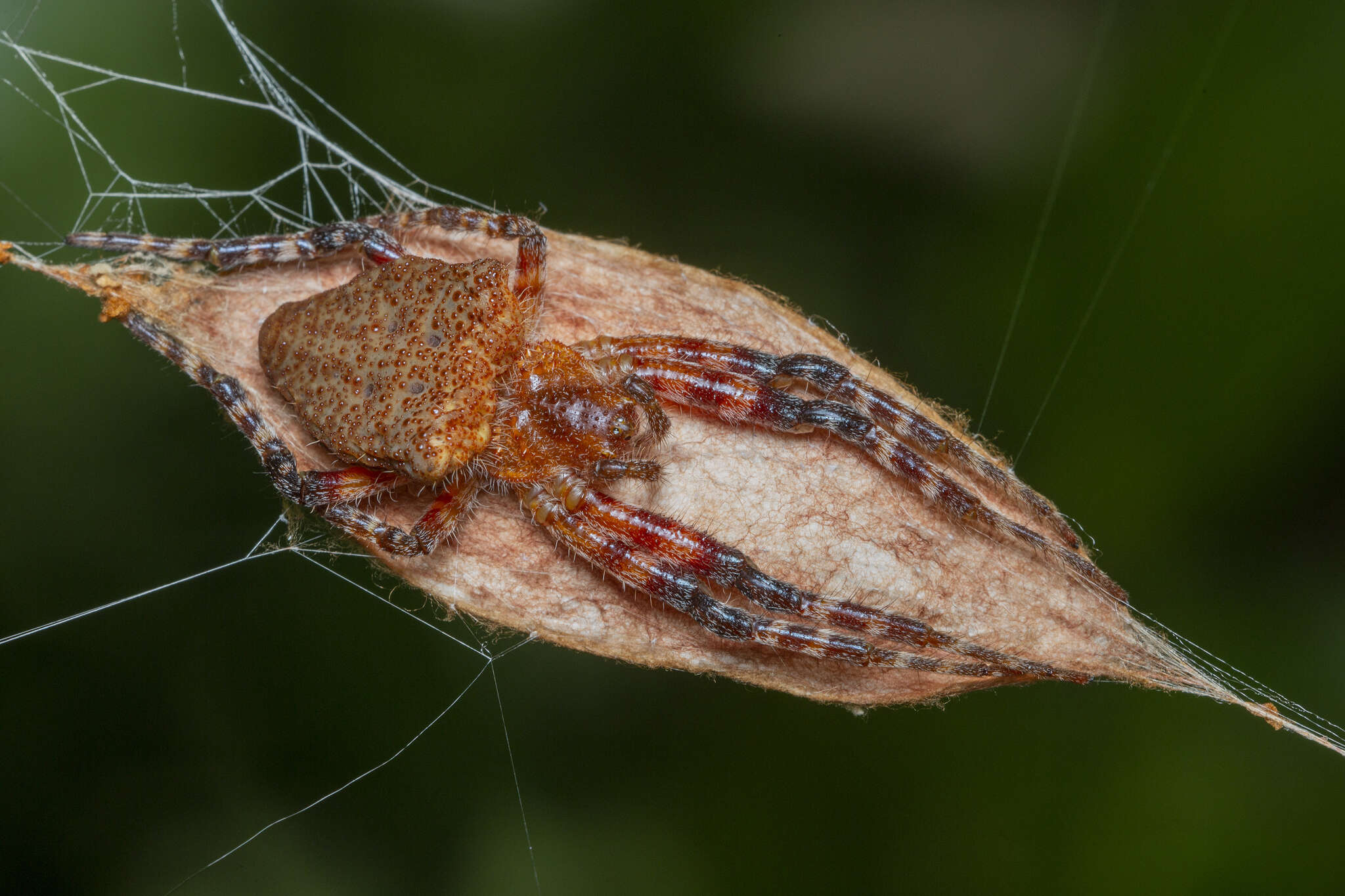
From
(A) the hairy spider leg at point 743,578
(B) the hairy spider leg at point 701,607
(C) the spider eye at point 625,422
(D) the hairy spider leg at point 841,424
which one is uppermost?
(D) the hairy spider leg at point 841,424

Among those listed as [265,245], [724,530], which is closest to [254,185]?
[265,245]

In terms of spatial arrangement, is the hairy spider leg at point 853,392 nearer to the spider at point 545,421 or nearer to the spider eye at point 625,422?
the spider at point 545,421

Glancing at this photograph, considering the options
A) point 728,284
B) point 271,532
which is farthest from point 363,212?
point 728,284

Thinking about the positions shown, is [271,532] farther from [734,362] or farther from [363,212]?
[734,362]

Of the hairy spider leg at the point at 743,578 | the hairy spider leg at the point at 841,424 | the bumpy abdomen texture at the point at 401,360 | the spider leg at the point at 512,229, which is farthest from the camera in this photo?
the spider leg at the point at 512,229

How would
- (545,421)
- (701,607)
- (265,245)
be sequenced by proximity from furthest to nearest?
1. (265,245)
2. (545,421)
3. (701,607)

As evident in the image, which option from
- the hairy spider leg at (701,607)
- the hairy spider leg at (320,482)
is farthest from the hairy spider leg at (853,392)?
the hairy spider leg at (320,482)

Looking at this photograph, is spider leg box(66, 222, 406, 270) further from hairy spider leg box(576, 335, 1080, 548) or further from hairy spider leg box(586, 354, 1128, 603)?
hairy spider leg box(586, 354, 1128, 603)

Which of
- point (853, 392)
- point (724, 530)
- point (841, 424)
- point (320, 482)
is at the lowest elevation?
point (320, 482)

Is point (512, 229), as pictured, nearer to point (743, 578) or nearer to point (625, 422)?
point (625, 422)
